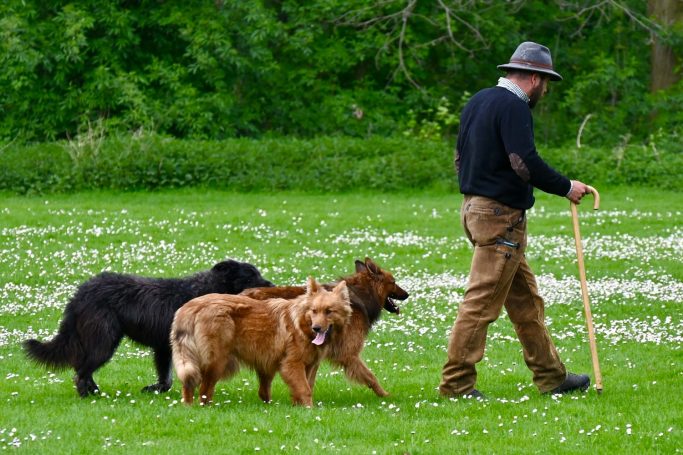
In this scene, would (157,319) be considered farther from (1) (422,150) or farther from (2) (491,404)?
(1) (422,150)

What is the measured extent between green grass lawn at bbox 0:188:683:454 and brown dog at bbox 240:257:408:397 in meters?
0.24

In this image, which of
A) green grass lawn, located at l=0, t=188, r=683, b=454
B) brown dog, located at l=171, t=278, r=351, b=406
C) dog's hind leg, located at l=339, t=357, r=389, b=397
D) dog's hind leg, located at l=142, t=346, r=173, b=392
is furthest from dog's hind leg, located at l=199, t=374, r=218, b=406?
dog's hind leg, located at l=339, t=357, r=389, b=397

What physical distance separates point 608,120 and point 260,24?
10448mm

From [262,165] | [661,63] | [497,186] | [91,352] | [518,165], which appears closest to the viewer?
[518,165]

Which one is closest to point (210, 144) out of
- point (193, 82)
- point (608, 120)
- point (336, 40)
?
point (193, 82)

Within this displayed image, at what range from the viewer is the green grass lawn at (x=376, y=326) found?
7238mm

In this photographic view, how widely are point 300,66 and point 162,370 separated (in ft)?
78.3

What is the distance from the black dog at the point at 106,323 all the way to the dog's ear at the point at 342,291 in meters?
1.39

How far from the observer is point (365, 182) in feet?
78.1

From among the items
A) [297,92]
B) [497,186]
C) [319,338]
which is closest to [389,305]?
[319,338]

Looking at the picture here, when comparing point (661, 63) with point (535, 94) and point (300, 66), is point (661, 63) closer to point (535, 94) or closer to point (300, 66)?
point (300, 66)

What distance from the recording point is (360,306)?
880 centimetres

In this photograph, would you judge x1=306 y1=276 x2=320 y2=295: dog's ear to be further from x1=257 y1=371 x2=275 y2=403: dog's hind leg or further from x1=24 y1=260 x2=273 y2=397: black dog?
x1=24 y1=260 x2=273 y2=397: black dog

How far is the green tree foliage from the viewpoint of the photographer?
92.8 feet
